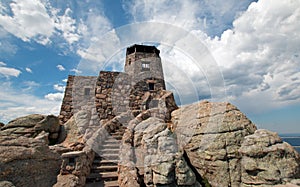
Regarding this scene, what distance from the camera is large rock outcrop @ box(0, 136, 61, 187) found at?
625 centimetres

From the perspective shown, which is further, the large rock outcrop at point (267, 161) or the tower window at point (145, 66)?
the tower window at point (145, 66)

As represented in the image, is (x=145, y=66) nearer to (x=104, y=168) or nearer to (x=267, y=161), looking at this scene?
(x=104, y=168)

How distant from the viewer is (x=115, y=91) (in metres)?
17.5

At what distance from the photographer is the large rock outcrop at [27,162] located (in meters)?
6.25

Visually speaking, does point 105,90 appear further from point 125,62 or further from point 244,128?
point 244,128

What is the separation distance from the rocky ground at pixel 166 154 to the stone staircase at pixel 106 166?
1.50ft

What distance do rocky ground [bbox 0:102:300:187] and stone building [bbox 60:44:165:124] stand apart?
430cm

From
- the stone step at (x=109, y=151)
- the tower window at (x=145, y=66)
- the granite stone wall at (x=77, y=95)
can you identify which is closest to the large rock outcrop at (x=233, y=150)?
the stone step at (x=109, y=151)

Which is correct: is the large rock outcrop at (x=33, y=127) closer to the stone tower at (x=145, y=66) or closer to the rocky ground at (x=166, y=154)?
the rocky ground at (x=166, y=154)

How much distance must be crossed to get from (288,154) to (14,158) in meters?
14.0

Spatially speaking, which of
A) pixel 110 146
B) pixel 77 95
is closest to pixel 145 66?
pixel 77 95

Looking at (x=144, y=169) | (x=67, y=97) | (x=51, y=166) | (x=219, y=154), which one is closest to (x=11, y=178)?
(x=51, y=166)

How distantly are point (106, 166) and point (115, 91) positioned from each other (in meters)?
9.96

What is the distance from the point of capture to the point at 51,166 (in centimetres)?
728
